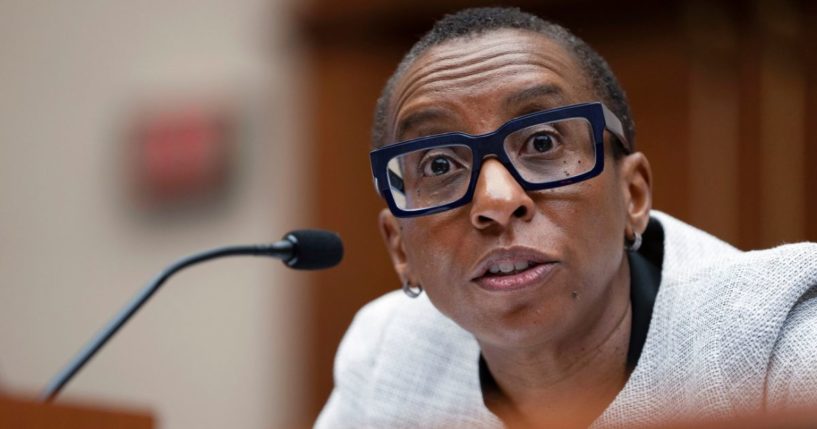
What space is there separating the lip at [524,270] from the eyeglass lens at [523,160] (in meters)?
0.10

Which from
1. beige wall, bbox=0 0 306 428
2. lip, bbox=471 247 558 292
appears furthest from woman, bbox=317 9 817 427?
beige wall, bbox=0 0 306 428

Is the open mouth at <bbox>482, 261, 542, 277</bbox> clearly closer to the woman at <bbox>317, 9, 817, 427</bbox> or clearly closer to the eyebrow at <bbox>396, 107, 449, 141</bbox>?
the woman at <bbox>317, 9, 817, 427</bbox>

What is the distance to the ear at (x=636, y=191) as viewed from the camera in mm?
1998

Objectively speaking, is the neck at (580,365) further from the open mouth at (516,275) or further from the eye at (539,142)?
the eye at (539,142)

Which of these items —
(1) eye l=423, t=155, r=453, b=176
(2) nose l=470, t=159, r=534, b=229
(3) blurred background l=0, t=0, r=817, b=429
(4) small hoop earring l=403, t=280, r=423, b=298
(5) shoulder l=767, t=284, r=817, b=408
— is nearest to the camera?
(5) shoulder l=767, t=284, r=817, b=408

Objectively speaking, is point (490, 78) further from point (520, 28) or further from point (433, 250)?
point (433, 250)

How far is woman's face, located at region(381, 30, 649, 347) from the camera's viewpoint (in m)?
1.82

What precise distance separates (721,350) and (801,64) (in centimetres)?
188

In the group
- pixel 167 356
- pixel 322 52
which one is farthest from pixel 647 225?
pixel 167 356

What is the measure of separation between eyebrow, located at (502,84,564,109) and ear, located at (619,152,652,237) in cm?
16

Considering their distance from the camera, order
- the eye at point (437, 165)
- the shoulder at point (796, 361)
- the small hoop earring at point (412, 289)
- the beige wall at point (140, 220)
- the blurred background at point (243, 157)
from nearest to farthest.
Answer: the shoulder at point (796, 361) → the eye at point (437, 165) → the small hoop earring at point (412, 289) → the blurred background at point (243, 157) → the beige wall at point (140, 220)

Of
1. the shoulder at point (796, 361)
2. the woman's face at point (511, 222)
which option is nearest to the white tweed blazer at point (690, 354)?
the shoulder at point (796, 361)

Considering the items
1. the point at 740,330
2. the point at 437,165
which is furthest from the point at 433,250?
the point at 740,330

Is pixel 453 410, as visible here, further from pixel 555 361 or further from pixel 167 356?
pixel 167 356
